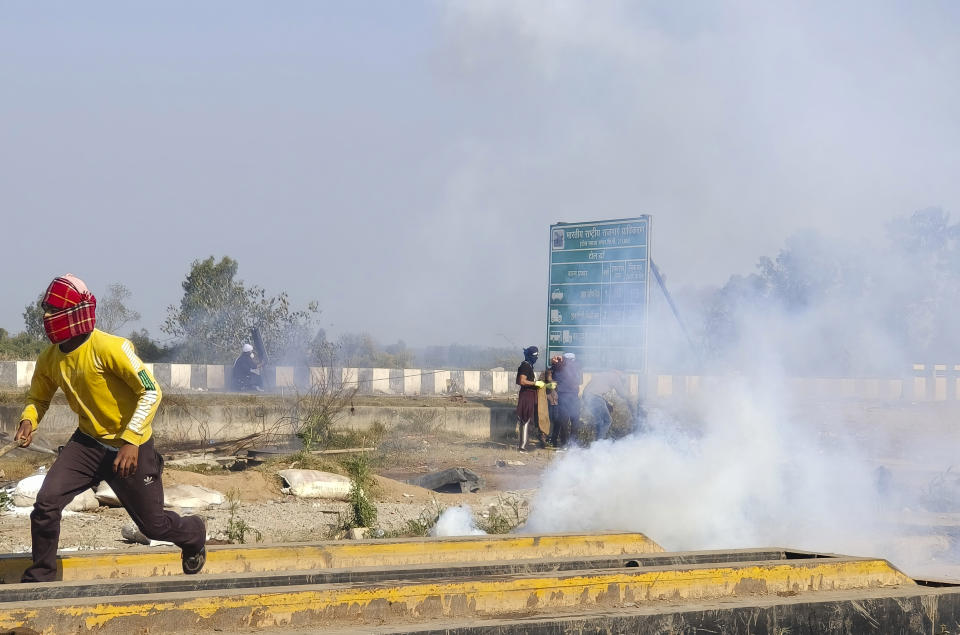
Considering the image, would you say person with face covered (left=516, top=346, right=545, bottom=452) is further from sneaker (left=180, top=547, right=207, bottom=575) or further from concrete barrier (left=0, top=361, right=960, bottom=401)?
sneaker (left=180, top=547, right=207, bottom=575)

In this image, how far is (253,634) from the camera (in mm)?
3910

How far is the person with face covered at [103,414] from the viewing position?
16.1 feet

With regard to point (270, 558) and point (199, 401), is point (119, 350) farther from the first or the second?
point (199, 401)

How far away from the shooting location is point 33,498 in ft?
30.7

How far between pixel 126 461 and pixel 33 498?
5236mm

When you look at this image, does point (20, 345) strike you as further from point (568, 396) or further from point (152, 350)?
point (568, 396)

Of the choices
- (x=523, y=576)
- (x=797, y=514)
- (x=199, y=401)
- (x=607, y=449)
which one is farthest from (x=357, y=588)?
(x=199, y=401)

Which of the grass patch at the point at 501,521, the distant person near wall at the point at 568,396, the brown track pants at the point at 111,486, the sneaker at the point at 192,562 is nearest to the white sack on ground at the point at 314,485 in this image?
the grass patch at the point at 501,521

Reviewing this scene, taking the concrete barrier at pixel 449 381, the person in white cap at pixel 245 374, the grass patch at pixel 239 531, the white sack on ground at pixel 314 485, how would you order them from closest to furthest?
the grass patch at pixel 239 531 → the white sack on ground at pixel 314 485 → the concrete barrier at pixel 449 381 → the person in white cap at pixel 245 374

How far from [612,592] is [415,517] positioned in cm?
533

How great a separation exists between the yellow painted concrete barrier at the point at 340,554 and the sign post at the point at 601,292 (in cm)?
1290

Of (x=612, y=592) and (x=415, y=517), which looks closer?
(x=612, y=592)

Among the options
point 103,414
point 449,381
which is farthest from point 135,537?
point 449,381

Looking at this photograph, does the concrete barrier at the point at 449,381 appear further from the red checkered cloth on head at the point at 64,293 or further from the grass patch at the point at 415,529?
the red checkered cloth on head at the point at 64,293
